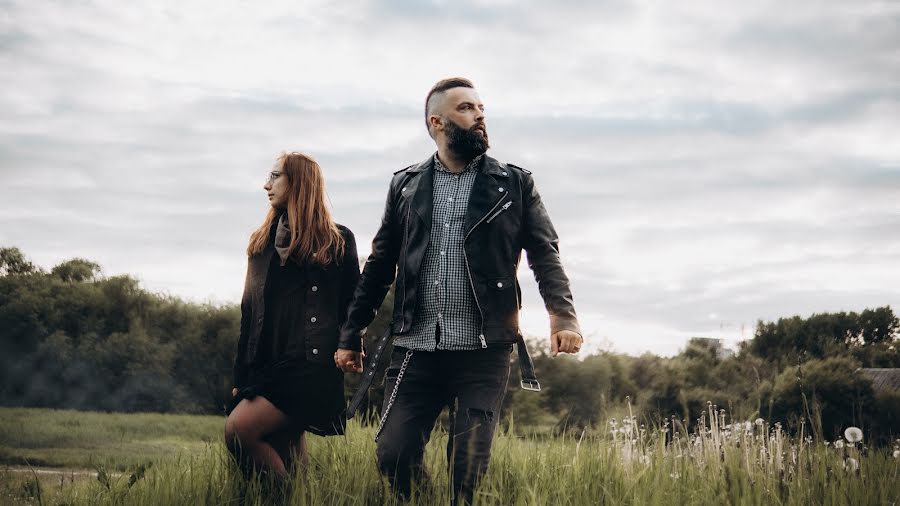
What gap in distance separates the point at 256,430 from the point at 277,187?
4.23 feet

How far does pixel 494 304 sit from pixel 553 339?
12.7 inches

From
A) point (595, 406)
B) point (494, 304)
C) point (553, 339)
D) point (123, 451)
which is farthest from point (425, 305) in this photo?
point (595, 406)

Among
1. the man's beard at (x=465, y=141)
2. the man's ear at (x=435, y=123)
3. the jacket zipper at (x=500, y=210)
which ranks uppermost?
the man's ear at (x=435, y=123)

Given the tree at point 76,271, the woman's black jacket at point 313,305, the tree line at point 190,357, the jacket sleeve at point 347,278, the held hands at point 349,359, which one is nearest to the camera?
the held hands at point 349,359

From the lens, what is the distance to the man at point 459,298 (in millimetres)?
3682

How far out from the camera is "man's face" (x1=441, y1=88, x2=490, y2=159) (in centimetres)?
398

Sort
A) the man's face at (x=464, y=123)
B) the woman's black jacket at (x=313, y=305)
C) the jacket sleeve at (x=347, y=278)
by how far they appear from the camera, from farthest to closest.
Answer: the jacket sleeve at (x=347, y=278), the woman's black jacket at (x=313, y=305), the man's face at (x=464, y=123)

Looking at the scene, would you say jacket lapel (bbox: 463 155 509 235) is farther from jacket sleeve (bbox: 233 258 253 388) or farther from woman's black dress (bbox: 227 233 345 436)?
jacket sleeve (bbox: 233 258 253 388)

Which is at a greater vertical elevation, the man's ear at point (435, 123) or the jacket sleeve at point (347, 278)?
the man's ear at point (435, 123)

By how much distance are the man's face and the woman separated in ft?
3.02

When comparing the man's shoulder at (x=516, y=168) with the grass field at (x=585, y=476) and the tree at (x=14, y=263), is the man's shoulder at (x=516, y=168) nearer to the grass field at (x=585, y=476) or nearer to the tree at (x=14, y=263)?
the grass field at (x=585, y=476)

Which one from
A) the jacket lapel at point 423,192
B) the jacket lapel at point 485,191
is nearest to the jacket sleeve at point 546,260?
the jacket lapel at point 485,191

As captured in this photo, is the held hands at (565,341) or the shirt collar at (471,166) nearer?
the held hands at (565,341)

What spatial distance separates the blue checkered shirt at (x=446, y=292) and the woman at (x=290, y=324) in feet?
2.11
